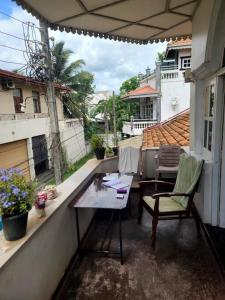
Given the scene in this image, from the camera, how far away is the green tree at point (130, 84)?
70.3 ft

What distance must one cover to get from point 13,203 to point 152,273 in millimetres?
1504

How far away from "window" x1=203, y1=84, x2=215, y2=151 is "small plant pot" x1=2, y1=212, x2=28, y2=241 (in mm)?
2371

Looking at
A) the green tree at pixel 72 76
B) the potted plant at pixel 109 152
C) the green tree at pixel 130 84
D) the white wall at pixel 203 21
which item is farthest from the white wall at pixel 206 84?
the green tree at pixel 130 84

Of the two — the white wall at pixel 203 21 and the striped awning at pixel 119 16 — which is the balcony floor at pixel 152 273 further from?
the striped awning at pixel 119 16

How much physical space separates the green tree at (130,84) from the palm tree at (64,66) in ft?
25.9

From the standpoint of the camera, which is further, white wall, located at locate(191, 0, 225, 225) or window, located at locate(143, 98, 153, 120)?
window, located at locate(143, 98, 153, 120)

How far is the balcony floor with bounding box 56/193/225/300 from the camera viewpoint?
1860mm

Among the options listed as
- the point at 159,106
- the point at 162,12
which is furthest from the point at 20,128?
the point at 159,106

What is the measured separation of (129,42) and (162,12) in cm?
102

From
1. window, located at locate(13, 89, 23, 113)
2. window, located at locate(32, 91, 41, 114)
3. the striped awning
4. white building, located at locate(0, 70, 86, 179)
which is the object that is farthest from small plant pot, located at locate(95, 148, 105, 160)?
window, located at locate(32, 91, 41, 114)

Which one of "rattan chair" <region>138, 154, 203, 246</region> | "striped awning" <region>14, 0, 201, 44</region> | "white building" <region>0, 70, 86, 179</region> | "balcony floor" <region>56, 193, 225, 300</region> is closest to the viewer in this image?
"balcony floor" <region>56, 193, 225, 300</region>

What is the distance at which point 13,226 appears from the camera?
141 cm

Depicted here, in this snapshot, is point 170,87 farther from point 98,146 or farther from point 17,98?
point 98,146

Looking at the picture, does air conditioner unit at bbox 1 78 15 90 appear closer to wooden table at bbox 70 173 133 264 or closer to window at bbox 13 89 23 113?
window at bbox 13 89 23 113
